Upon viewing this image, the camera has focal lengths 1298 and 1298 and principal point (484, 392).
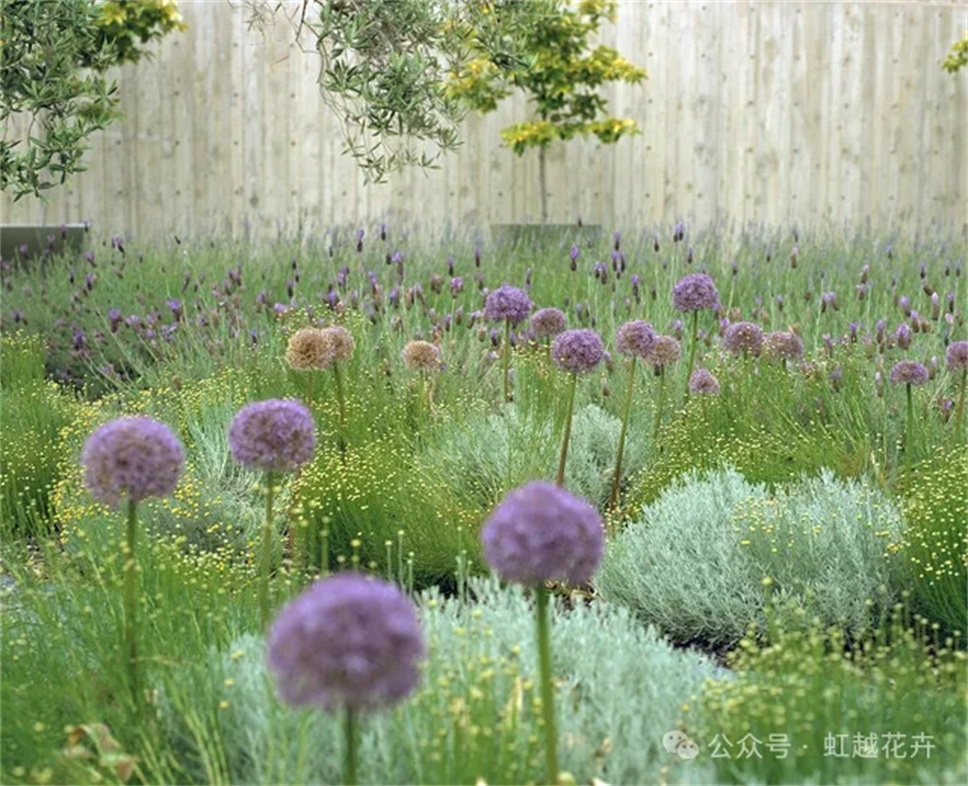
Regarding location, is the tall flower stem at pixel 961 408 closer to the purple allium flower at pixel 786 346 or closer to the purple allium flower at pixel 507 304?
the purple allium flower at pixel 786 346

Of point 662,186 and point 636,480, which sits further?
point 662,186

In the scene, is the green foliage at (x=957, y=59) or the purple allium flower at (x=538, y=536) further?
the green foliage at (x=957, y=59)

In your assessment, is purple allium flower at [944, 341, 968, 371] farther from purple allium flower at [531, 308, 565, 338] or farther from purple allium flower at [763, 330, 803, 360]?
purple allium flower at [531, 308, 565, 338]

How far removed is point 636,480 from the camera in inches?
161

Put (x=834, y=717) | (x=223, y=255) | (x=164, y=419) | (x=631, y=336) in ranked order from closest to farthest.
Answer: (x=834, y=717) < (x=631, y=336) < (x=164, y=419) < (x=223, y=255)

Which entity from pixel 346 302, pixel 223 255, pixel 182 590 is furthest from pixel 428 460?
pixel 223 255

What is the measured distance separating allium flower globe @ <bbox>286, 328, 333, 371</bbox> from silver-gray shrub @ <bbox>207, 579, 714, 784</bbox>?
121 centimetres

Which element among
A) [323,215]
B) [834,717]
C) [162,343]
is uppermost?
[323,215]

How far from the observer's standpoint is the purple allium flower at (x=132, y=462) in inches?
76.7

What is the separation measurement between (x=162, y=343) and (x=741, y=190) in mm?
8033

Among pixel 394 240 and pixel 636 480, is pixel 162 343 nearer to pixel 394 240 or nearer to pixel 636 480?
pixel 636 480

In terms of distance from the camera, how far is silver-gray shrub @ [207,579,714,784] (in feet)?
6.15

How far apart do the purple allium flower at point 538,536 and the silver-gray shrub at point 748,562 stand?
142 centimetres

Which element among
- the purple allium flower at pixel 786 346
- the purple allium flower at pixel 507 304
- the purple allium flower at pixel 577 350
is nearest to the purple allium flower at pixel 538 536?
the purple allium flower at pixel 577 350
